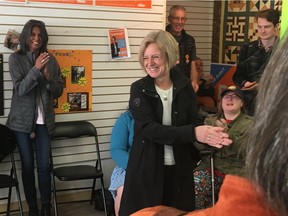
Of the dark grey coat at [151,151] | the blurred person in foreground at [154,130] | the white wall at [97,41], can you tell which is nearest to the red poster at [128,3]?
the white wall at [97,41]

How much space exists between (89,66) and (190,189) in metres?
2.27

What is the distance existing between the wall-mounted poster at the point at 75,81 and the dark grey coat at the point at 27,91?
337mm

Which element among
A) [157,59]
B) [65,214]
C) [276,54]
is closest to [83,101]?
[65,214]

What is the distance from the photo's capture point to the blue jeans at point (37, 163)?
3.95 metres

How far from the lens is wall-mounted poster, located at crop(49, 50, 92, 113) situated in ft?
14.2

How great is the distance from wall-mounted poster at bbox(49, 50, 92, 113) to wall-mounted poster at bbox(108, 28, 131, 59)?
0.27 metres

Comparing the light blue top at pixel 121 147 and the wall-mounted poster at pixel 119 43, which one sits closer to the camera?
the light blue top at pixel 121 147

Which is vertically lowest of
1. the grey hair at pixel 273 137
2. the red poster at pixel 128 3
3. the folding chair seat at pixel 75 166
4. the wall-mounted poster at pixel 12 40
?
the folding chair seat at pixel 75 166

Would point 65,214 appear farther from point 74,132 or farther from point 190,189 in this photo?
point 190,189

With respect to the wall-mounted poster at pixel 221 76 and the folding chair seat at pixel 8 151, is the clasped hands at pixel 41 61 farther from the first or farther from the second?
the wall-mounted poster at pixel 221 76

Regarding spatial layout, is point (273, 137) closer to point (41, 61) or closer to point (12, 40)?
point (41, 61)

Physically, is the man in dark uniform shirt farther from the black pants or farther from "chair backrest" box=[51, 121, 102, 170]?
the black pants

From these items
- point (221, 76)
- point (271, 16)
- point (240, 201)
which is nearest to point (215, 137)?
point (240, 201)

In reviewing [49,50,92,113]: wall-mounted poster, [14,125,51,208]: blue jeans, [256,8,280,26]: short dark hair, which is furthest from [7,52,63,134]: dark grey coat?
[256,8,280,26]: short dark hair
